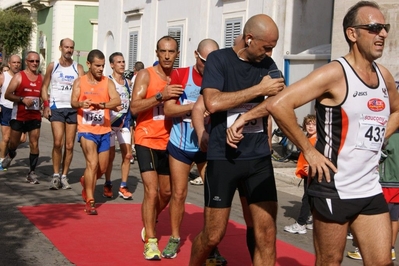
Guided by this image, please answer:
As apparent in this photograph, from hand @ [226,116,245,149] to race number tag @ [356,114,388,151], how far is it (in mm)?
973

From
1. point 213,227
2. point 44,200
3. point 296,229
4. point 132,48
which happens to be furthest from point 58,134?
point 132,48

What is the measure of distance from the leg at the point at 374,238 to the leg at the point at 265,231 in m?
1.03

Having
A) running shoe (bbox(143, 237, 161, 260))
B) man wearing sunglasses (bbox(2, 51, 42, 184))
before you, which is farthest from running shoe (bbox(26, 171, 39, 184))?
running shoe (bbox(143, 237, 161, 260))

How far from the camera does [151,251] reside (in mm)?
7102

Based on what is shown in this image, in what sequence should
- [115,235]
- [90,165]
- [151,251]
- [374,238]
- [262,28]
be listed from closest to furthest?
[374,238] → [262,28] → [151,251] → [115,235] → [90,165]

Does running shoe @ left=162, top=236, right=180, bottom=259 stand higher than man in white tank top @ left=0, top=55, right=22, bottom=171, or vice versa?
man in white tank top @ left=0, top=55, right=22, bottom=171

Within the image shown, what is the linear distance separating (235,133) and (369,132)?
1032 mm

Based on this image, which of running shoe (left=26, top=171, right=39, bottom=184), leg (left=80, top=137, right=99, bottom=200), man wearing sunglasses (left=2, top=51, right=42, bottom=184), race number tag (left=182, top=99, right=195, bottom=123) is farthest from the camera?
man wearing sunglasses (left=2, top=51, right=42, bottom=184)

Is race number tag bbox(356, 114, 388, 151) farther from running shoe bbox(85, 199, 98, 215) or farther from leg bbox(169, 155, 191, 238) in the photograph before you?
running shoe bbox(85, 199, 98, 215)

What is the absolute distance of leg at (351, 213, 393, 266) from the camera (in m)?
4.60

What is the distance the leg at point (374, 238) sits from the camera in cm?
460

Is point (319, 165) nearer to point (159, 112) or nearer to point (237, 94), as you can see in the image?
point (237, 94)

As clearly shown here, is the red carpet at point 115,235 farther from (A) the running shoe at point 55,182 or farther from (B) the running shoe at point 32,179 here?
(B) the running shoe at point 32,179

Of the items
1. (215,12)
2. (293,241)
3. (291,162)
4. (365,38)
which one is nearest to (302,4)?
(215,12)
